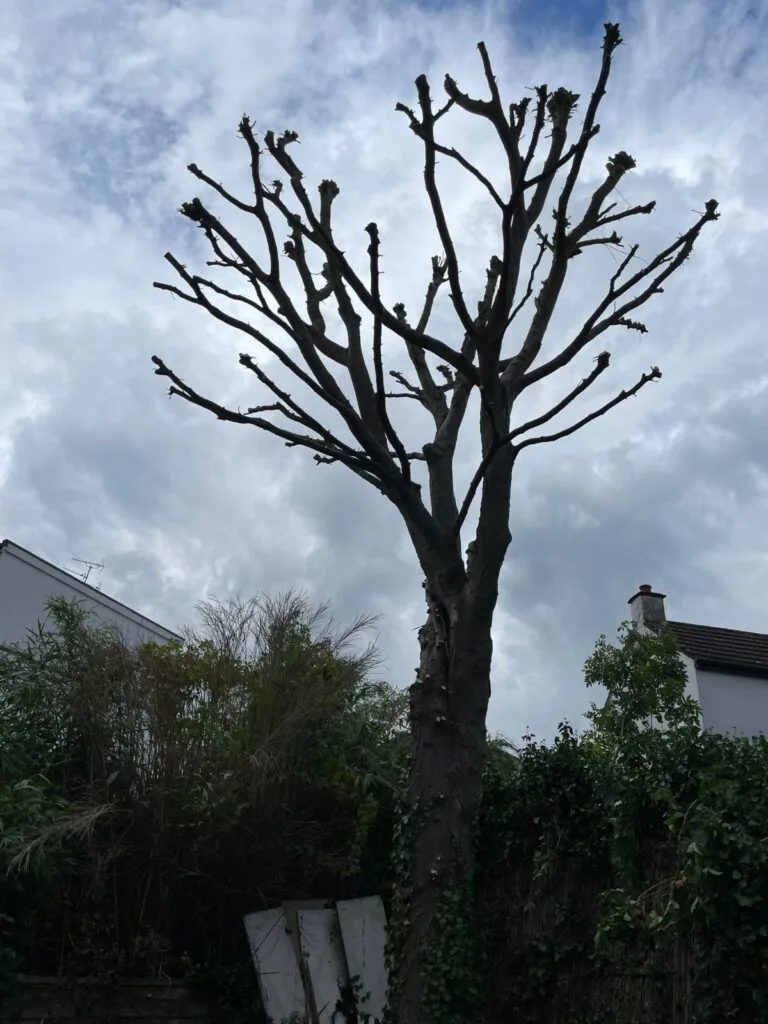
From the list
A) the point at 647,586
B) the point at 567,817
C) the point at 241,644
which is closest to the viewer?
the point at 567,817

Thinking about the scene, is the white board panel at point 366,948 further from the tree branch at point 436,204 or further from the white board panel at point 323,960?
the tree branch at point 436,204

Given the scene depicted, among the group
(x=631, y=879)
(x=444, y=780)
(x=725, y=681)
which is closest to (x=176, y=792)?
(x=444, y=780)

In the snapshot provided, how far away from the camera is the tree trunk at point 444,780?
601 cm

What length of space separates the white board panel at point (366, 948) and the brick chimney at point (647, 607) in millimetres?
12765

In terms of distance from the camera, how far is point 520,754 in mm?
6664

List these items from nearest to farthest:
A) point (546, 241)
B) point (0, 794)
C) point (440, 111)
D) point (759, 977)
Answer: point (759, 977), point (440, 111), point (0, 794), point (546, 241)

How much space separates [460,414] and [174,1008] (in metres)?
4.61

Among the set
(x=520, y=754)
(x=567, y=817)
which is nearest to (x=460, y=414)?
(x=520, y=754)

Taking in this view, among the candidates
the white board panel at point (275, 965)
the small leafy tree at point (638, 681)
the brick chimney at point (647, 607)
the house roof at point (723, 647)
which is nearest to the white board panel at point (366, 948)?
the white board panel at point (275, 965)

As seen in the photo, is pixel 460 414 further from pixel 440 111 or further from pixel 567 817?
pixel 567 817

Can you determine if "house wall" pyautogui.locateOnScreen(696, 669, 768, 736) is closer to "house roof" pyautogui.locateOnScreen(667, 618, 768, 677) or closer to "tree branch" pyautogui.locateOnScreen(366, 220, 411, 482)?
"house roof" pyautogui.locateOnScreen(667, 618, 768, 677)

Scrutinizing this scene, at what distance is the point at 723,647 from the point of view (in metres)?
18.7

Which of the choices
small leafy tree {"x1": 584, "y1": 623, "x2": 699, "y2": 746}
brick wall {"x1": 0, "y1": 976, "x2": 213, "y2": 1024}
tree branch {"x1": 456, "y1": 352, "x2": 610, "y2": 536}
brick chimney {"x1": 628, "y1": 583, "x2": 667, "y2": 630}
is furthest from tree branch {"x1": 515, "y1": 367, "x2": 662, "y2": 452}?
brick chimney {"x1": 628, "y1": 583, "x2": 667, "y2": 630}

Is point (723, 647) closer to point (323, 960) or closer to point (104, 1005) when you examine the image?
point (323, 960)
